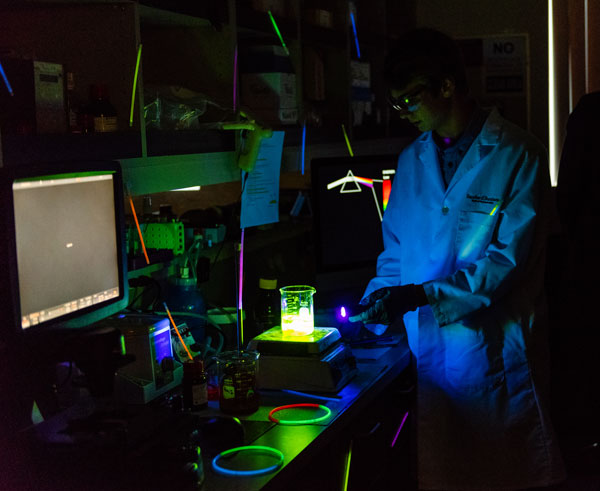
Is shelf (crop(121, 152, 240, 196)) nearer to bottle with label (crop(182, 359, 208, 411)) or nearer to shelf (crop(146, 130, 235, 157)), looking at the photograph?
shelf (crop(146, 130, 235, 157))

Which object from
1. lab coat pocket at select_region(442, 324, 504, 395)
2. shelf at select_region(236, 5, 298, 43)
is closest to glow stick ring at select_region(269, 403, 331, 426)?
lab coat pocket at select_region(442, 324, 504, 395)

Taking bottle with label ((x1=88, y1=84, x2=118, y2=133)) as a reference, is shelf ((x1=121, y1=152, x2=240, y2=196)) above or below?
below

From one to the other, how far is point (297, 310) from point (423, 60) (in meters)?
0.78

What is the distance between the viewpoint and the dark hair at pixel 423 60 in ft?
7.14

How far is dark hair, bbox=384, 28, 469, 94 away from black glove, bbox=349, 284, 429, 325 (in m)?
0.57

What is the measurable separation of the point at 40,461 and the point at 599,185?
1.90 meters

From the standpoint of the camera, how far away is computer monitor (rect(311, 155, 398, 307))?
105 inches

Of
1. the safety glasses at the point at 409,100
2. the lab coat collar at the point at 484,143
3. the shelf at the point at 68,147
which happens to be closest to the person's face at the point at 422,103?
the safety glasses at the point at 409,100

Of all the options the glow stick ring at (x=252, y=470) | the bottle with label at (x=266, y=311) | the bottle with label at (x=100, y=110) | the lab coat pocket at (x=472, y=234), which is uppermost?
the bottle with label at (x=100, y=110)

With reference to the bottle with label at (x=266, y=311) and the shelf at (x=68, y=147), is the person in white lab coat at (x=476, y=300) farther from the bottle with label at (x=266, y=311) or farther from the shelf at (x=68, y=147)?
the shelf at (x=68, y=147)

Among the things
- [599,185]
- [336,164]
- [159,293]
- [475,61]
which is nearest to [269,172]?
[336,164]

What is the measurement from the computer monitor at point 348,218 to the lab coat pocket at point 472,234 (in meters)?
0.57

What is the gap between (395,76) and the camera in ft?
7.24

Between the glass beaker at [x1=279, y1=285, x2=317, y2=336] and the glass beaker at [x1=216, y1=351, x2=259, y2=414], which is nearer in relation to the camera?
the glass beaker at [x1=216, y1=351, x2=259, y2=414]
